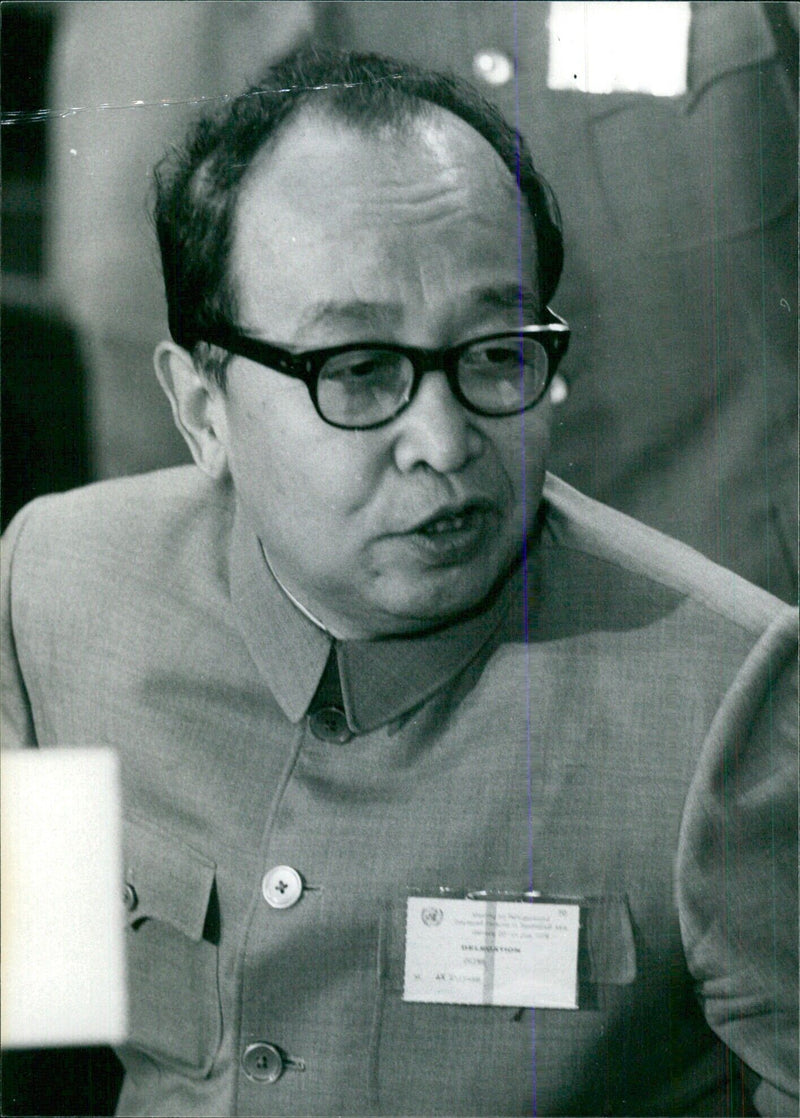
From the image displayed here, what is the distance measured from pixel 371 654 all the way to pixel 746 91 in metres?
0.79

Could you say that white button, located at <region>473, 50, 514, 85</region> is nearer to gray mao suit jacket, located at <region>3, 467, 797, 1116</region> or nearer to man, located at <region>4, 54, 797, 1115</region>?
man, located at <region>4, 54, 797, 1115</region>

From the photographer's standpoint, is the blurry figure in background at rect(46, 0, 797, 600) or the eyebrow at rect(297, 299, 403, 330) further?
the blurry figure in background at rect(46, 0, 797, 600)

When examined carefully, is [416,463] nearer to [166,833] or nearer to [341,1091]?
[166,833]

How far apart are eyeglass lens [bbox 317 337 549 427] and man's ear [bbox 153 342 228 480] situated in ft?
0.50

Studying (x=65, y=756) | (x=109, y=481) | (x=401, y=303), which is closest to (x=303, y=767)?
(x=65, y=756)

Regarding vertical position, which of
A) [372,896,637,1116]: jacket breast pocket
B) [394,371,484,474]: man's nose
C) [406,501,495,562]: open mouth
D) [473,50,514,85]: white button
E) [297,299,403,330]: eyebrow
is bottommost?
[372,896,637,1116]: jacket breast pocket

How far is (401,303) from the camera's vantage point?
1.33 m

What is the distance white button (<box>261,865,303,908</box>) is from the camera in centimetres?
137

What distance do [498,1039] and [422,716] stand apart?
361 mm

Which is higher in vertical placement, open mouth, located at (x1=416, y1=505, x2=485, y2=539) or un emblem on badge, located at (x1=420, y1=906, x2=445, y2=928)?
open mouth, located at (x1=416, y1=505, x2=485, y2=539)

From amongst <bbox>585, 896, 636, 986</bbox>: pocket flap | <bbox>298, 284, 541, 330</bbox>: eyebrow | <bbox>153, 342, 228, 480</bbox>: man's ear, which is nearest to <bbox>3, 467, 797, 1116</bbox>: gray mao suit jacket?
<bbox>585, 896, 636, 986</bbox>: pocket flap

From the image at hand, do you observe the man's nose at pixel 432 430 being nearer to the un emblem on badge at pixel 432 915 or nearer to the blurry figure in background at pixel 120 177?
the blurry figure in background at pixel 120 177

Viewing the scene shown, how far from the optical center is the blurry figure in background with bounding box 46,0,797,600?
1.43 m

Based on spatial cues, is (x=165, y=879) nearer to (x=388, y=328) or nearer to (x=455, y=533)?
(x=455, y=533)
